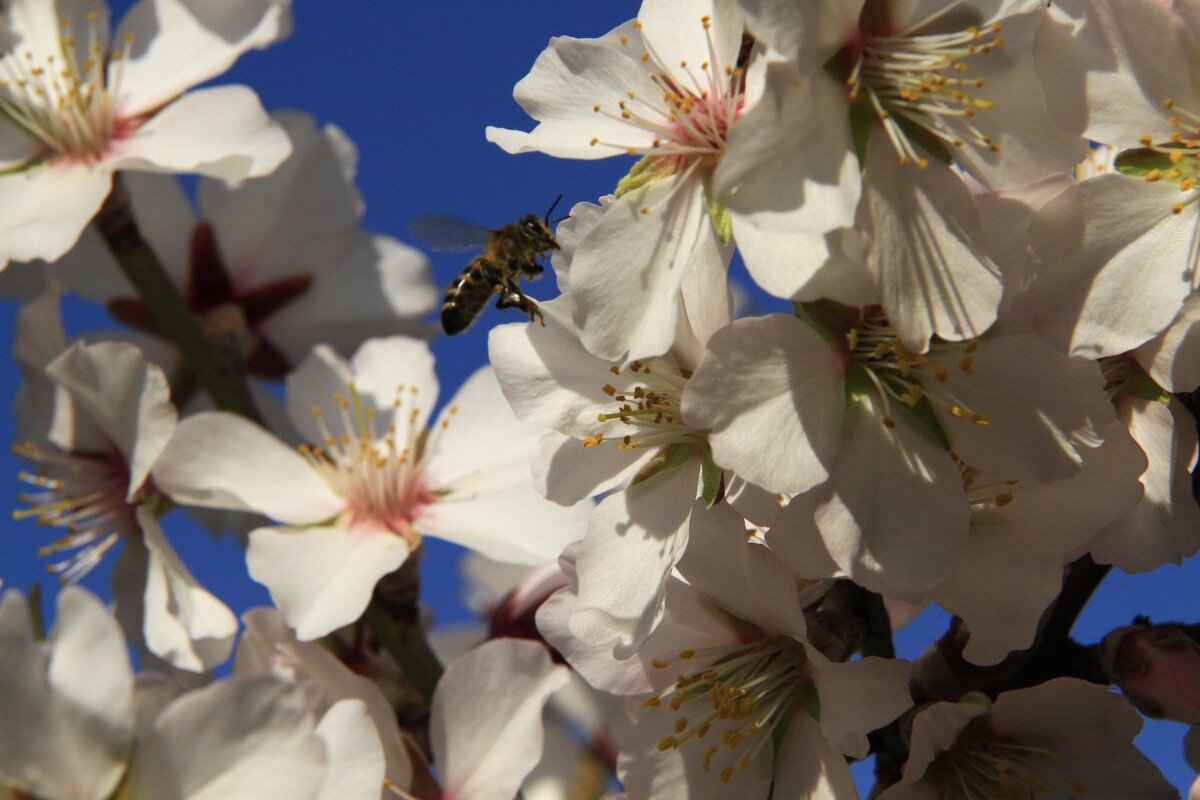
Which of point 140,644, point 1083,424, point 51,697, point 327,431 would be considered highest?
point 1083,424

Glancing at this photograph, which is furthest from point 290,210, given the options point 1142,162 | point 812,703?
point 1142,162

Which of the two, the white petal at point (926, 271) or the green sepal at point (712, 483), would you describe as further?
the green sepal at point (712, 483)

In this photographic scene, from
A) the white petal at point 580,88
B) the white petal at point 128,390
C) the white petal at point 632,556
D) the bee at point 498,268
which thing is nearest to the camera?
the white petal at point 632,556

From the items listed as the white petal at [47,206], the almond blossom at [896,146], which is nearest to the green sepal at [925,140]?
the almond blossom at [896,146]

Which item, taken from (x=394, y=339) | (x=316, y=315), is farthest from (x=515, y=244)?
(x=316, y=315)

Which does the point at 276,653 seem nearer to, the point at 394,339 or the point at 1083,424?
the point at 394,339

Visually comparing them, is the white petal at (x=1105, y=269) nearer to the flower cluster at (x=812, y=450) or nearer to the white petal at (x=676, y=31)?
the flower cluster at (x=812, y=450)
